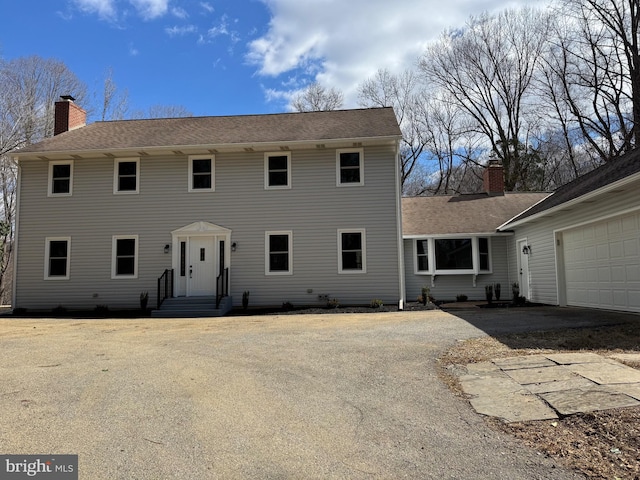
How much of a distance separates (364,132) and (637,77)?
1338cm

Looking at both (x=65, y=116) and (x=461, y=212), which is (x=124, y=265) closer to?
(x=65, y=116)

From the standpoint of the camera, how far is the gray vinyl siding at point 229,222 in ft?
46.9

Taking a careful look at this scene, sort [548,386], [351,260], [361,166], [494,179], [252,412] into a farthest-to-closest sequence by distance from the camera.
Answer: [494,179] < [361,166] < [351,260] < [548,386] < [252,412]

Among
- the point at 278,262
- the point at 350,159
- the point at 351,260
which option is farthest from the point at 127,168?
the point at 351,260

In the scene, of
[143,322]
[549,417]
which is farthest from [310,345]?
[143,322]

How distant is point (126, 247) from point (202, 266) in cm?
265

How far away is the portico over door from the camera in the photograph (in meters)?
14.4

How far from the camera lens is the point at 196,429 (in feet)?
12.5

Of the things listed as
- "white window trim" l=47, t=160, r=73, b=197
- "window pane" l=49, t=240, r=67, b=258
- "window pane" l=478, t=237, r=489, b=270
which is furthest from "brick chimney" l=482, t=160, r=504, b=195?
"window pane" l=49, t=240, r=67, b=258

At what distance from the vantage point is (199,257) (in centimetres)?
1457

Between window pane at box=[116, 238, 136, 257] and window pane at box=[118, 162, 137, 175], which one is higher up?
window pane at box=[118, 162, 137, 175]

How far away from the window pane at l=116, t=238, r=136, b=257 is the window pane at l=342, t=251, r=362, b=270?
6828 millimetres

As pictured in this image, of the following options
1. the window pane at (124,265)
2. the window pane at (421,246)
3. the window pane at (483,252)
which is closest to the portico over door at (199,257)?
the window pane at (124,265)

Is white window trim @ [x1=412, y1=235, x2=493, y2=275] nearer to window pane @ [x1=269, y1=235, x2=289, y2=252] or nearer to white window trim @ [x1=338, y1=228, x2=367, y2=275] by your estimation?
white window trim @ [x1=338, y1=228, x2=367, y2=275]
